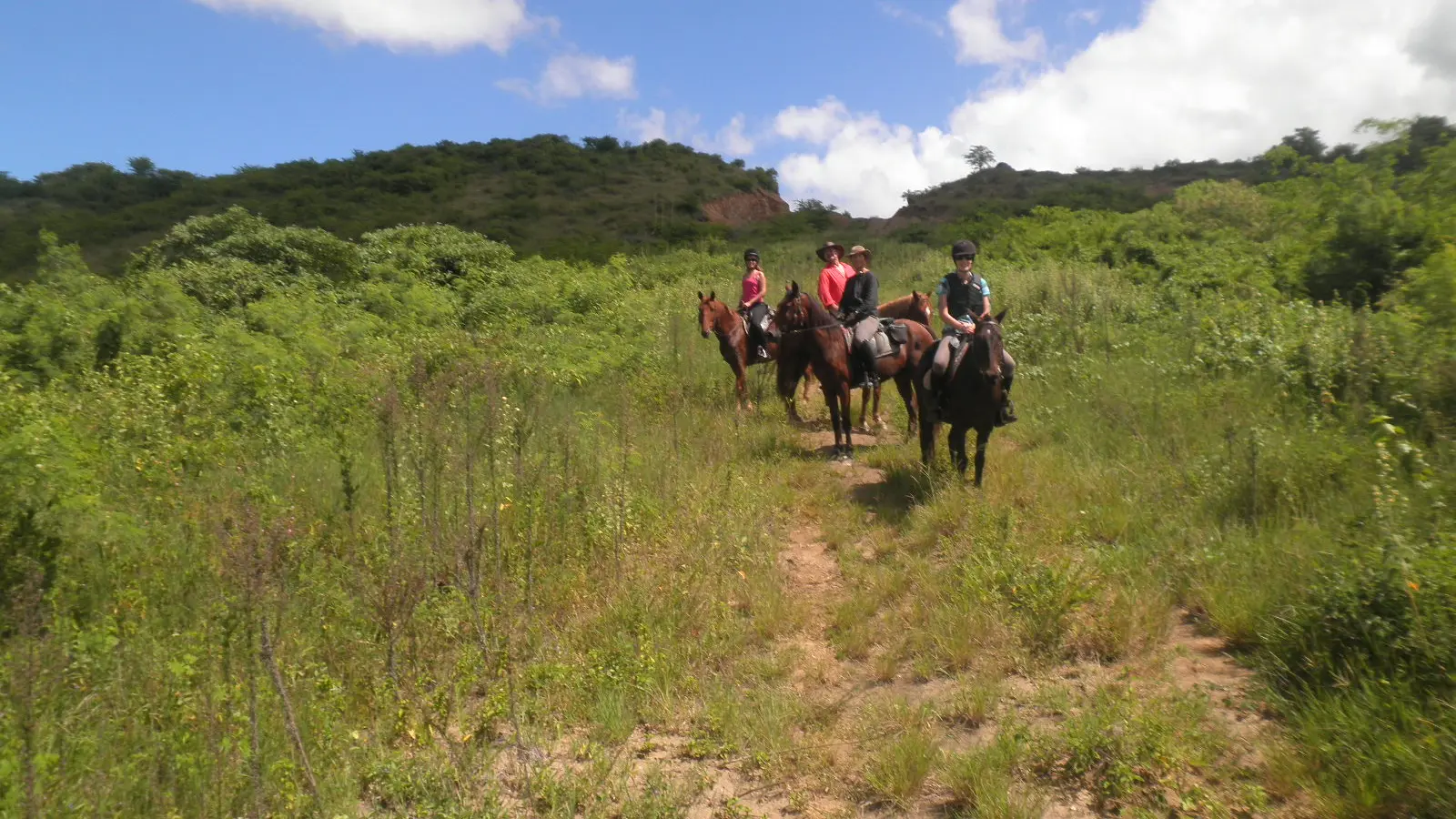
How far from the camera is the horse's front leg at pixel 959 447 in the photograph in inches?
313

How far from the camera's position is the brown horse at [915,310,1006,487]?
23.9ft

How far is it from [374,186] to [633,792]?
52.7 m

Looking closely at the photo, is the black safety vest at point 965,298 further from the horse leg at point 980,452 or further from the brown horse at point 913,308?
the brown horse at point 913,308

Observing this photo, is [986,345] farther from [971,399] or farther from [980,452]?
[980,452]

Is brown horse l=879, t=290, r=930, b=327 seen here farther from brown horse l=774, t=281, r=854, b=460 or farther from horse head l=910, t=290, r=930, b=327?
brown horse l=774, t=281, r=854, b=460

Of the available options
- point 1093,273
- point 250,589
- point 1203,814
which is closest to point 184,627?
point 250,589

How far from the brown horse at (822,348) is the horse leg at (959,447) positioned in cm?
166

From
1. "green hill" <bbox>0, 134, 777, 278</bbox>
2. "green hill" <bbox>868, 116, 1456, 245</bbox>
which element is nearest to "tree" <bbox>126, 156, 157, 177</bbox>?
"green hill" <bbox>0, 134, 777, 278</bbox>

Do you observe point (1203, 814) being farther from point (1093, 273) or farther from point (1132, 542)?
point (1093, 273)

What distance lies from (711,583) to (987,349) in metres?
3.23

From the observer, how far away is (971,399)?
761 cm

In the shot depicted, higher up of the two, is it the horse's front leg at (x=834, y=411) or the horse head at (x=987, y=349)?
the horse head at (x=987, y=349)

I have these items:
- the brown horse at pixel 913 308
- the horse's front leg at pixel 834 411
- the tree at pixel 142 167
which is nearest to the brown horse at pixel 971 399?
the horse's front leg at pixel 834 411

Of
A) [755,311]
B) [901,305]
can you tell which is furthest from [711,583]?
[901,305]
